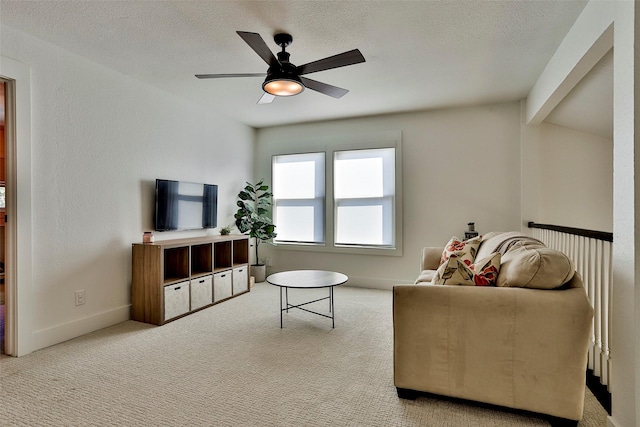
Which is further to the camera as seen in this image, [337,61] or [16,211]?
[16,211]

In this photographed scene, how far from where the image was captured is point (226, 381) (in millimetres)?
2043

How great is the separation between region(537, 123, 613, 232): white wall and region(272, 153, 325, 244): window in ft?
9.26

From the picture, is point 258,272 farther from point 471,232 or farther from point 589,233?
point 589,233

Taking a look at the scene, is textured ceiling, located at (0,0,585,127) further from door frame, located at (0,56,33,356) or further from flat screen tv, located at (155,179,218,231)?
flat screen tv, located at (155,179,218,231)

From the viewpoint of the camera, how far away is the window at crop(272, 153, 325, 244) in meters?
4.93

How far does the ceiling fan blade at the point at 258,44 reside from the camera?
6.16ft

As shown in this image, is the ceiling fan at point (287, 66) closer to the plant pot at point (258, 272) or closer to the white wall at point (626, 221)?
the white wall at point (626, 221)

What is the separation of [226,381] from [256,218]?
9.52 ft

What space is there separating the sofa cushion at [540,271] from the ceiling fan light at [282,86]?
1845 millimetres

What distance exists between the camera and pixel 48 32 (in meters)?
2.44

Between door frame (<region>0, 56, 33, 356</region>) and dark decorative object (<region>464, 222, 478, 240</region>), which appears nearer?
door frame (<region>0, 56, 33, 356</region>)

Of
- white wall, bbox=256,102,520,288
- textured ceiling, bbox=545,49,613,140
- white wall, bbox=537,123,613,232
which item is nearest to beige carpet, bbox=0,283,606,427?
white wall, bbox=256,102,520,288

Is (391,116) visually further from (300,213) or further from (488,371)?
(488,371)

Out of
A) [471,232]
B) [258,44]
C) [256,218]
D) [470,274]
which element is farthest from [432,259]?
[258,44]
